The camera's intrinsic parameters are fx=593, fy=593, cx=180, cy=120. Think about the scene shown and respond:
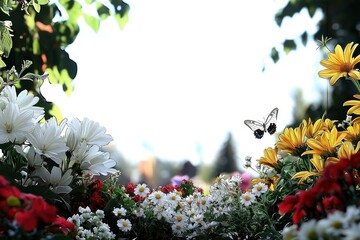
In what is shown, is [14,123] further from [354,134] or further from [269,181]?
[354,134]

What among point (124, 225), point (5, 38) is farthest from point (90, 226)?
point (5, 38)

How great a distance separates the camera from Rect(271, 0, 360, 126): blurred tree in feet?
10.00

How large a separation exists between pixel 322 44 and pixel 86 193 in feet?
2.25

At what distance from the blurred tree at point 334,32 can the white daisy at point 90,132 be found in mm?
1395

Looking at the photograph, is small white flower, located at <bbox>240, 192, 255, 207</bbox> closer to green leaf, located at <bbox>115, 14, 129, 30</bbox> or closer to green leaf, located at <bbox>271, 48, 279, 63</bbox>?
green leaf, located at <bbox>115, 14, 129, 30</bbox>

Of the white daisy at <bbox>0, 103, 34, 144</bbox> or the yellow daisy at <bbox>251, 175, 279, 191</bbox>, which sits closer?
the white daisy at <bbox>0, 103, 34, 144</bbox>

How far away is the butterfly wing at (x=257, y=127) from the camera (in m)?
1.62

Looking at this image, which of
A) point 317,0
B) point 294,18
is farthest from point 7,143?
point 317,0

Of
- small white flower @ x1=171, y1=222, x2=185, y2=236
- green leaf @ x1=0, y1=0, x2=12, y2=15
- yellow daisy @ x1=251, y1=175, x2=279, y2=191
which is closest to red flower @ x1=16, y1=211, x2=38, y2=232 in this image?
small white flower @ x1=171, y1=222, x2=185, y2=236

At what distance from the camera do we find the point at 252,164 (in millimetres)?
1560

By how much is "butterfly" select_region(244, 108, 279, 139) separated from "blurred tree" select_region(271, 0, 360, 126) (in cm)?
107

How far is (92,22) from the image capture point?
96.0 inches

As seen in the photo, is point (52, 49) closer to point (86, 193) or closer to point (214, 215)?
point (86, 193)

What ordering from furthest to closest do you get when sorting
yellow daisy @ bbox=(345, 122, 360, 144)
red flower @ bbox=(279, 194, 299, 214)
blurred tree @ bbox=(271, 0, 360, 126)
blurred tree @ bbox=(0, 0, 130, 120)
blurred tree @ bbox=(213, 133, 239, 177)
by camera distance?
blurred tree @ bbox=(213, 133, 239, 177), blurred tree @ bbox=(271, 0, 360, 126), blurred tree @ bbox=(0, 0, 130, 120), yellow daisy @ bbox=(345, 122, 360, 144), red flower @ bbox=(279, 194, 299, 214)
